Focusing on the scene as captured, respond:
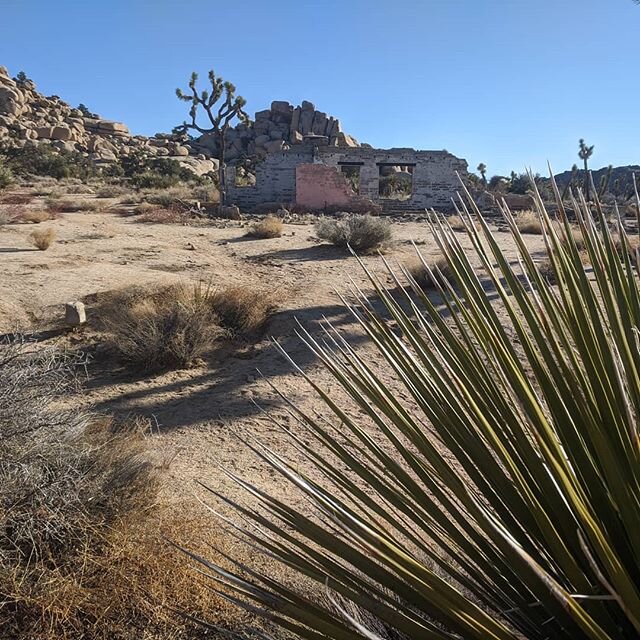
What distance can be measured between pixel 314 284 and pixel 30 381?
5943 millimetres

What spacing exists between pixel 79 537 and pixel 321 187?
870 inches

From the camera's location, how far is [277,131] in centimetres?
5847

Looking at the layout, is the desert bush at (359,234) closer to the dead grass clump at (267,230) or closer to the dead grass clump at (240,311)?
the dead grass clump at (267,230)

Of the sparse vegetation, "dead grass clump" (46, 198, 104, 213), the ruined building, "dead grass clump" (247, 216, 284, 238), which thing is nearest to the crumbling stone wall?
the ruined building

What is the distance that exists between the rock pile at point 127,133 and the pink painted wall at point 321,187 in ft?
50.5

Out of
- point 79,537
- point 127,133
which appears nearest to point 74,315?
point 79,537

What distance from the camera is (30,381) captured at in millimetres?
2881

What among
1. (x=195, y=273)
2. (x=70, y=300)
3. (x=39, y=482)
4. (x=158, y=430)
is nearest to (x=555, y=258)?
(x=39, y=482)

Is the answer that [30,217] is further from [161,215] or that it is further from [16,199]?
[16,199]

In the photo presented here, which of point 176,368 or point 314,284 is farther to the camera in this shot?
point 314,284

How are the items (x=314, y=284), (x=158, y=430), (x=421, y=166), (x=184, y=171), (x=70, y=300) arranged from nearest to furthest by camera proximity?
(x=158, y=430)
(x=70, y=300)
(x=314, y=284)
(x=421, y=166)
(x=184, y=171)

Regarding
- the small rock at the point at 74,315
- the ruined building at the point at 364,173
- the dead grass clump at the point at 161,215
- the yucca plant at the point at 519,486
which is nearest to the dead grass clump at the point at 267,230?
the dead grass clump at the point at 161,215

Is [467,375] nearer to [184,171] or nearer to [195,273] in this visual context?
[195,273]

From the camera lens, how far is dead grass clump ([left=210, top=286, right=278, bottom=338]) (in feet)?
21.2
